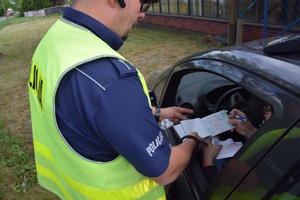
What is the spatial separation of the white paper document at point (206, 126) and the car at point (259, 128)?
0.40 feet

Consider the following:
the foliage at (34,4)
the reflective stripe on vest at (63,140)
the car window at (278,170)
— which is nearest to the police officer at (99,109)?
the reflective stripe on vest at (63,140)

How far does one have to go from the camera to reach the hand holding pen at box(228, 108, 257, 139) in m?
1.49

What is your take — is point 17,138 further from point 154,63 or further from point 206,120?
point 154,63

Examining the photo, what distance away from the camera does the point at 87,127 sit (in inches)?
36.4

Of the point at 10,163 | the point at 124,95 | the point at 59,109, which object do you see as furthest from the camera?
the point at 10,163

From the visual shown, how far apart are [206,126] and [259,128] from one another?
0.61 metres

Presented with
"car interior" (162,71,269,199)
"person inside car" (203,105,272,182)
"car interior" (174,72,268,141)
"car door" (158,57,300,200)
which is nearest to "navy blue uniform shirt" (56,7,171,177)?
"car door" (158,57,300,200)

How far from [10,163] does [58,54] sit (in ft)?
9.58

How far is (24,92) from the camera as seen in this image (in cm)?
620

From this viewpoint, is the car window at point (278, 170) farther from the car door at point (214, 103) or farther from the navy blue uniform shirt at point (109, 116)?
the navy blue uniform shirt at point (109, 116)

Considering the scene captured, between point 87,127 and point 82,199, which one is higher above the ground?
point 87,127

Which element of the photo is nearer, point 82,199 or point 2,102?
point 82,199

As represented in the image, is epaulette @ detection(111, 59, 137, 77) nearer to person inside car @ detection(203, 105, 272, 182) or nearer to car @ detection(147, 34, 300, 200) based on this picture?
car @ detection(147, 34, 300, 200)

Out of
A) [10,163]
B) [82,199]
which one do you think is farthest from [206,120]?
[10,163]
